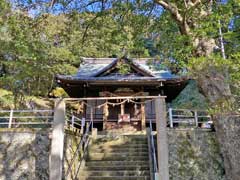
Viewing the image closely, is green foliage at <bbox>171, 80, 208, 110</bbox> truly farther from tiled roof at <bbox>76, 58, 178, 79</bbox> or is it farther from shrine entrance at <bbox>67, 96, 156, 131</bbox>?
shrine entrance at <bbox>67, 96, 156, 131</bbox>

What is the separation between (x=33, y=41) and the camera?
34.5ft

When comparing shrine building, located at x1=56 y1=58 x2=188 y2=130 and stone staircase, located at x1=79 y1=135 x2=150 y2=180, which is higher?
shrine building, located at x1=56 y1=58 x2=188 y2=130

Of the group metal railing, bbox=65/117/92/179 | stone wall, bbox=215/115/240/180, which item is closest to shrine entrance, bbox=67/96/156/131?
metal railing, bbox=65/117/92/179

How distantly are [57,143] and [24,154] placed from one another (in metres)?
1.68

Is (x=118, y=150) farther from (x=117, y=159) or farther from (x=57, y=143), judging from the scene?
(x=57, y=143)

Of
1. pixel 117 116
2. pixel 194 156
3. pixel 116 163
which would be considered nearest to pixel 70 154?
pixel 116 163

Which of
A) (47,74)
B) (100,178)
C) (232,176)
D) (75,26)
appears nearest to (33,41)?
(75,26)

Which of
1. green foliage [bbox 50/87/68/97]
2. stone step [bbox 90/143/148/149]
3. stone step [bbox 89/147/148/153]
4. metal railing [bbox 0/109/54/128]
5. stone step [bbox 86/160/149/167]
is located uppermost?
green foliage [bbox 50/87/68/97]

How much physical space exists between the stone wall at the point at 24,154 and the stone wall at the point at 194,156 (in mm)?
3985

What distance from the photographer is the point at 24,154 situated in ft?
26.6

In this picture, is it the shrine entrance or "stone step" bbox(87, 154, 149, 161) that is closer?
"stone step" bbox(87, 154, 149, 161)

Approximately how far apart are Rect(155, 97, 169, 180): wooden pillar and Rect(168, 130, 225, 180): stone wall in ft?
4.30

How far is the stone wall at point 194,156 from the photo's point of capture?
26.4 ft

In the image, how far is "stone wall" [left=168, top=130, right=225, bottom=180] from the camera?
804 cm
